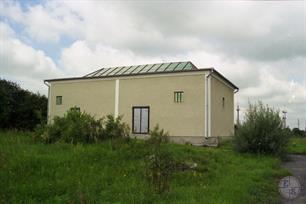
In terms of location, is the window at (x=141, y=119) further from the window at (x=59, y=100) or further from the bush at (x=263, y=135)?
the bush at (x=263, y=135)

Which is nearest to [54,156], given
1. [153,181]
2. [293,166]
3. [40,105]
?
[153,181]

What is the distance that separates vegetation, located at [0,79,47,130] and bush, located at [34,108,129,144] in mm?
9015

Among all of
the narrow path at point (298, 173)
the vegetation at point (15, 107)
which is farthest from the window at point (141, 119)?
the narrow path at point (298, 173)

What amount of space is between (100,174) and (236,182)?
3234 mm

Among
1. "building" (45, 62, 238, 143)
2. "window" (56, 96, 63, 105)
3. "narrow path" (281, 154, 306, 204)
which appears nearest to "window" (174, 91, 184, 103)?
"building" (45, 62, 238, 143)

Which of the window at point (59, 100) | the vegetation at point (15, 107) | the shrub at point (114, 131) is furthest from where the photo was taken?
the window at point (59, 100)

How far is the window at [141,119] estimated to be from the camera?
2522 cm

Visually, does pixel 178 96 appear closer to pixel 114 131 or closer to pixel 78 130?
pixel 114 131

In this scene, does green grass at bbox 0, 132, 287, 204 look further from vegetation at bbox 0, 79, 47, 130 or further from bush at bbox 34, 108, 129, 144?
vegetation at bbox 0, 79, 47, 130

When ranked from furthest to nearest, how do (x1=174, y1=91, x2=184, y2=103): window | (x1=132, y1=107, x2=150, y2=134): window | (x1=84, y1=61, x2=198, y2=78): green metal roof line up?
Result: 1. (x1=84, y1=61, x2=198, y2=78): green metal roof
2. (x1=132, y1=107, x2=150, y2=134): window
3. (x1=174, y1=91, x2=184, y2=103): window

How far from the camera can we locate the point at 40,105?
27.5m

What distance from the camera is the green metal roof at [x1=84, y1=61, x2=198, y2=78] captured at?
2673 cm

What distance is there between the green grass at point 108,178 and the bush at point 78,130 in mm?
967

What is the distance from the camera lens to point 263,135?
15812 mm
